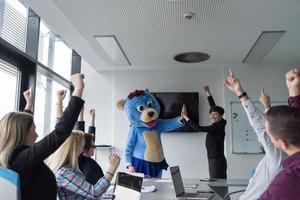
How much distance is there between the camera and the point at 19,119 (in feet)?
4.33

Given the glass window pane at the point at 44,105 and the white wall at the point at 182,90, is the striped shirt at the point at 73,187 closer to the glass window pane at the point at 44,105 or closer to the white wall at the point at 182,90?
the glass window pane at the point at 44,105

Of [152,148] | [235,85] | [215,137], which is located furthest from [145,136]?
[235,85]

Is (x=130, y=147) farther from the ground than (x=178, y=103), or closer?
closer

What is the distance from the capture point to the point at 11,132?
1.29 meters

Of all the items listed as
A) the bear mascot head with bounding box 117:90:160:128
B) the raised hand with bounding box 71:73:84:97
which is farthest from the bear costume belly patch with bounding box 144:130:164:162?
the raised hand with bounding box 71:73:84:97

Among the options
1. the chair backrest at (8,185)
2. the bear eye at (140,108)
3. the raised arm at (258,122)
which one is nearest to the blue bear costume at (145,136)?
the bear eye at (140,108)

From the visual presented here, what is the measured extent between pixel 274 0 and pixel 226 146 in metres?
2.69

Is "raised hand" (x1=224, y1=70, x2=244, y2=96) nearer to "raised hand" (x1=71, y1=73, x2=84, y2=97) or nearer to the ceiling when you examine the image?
"raised hand" (x1=71, y1=73, x2=84, y2=97)

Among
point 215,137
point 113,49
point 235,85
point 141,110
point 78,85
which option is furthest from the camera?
point 113,49

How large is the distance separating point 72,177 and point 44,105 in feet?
9.01

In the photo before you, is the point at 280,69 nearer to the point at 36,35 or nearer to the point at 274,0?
the point at 274,0

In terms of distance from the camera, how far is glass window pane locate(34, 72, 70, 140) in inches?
155

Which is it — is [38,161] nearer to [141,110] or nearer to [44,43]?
[141,110]

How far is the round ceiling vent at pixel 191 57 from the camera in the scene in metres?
4.49
